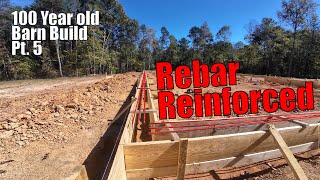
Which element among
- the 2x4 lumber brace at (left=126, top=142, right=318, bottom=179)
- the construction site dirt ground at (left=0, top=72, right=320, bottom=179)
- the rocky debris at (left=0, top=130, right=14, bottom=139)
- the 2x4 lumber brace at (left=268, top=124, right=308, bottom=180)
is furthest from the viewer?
the rocky debris at (left=0, top=130, right=14, bottom=139)

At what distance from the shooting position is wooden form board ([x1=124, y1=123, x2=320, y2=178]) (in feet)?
8.22

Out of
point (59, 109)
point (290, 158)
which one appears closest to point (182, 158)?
point (290, 158)

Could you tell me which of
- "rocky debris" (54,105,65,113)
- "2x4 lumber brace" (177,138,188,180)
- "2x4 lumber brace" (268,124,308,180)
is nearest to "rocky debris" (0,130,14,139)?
"rocky debris" (54,105,65,113)

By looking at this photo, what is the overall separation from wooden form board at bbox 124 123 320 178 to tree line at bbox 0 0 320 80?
2906 centimetres

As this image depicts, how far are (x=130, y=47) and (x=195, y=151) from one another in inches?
1852

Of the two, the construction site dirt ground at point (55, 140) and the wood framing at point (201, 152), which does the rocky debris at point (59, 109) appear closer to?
the construction site dirt ground at point (55, 140)

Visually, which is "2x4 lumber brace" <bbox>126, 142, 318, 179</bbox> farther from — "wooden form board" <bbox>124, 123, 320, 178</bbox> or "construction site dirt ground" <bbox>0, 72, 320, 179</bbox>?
"construction site dirt ground" <bbox>0, 72, 320, 179</bbox>

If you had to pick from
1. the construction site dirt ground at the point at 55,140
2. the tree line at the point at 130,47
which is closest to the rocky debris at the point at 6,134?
the construction site dirt ground at the point at 55,140

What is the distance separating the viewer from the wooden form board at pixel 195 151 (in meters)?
2.50

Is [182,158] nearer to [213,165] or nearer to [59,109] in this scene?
[213,165]

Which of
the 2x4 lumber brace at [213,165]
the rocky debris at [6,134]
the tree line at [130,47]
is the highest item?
the tree line at [130,47]

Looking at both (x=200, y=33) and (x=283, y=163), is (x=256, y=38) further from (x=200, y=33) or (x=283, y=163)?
(x=283, y=163)

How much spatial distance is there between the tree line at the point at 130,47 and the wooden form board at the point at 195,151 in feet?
95.4

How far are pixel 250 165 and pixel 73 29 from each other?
120ft
